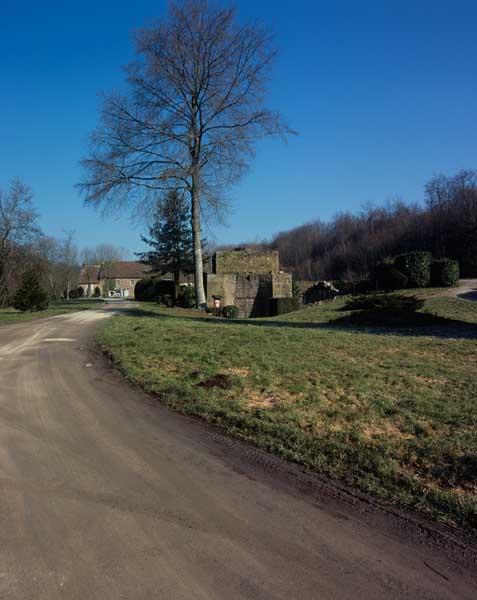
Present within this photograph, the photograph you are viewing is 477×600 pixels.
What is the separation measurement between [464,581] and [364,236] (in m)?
58.5

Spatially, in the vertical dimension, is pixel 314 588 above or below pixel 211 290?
below

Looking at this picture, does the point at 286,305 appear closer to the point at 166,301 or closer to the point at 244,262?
Result: the point at 244,262

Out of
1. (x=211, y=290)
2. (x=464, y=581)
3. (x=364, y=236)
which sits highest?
(x=364, y=236)

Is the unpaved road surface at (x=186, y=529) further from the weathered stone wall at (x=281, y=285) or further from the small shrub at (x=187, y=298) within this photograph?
the weathered stone wall at (x=281, y=285)

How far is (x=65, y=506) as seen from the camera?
306 centimetres

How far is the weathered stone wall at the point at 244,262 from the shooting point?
28578 mm

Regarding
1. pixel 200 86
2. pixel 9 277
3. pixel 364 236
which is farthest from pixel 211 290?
pixel 364 236

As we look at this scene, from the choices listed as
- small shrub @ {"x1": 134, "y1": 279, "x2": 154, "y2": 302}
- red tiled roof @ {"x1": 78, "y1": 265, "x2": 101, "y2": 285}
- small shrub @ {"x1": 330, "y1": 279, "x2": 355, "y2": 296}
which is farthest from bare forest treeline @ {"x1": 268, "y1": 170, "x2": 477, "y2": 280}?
red tiled roof @ {"x1": 78, "y1": 265, "x2": 101, "y2": 285}

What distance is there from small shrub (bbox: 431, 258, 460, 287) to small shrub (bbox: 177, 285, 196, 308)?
13634mm

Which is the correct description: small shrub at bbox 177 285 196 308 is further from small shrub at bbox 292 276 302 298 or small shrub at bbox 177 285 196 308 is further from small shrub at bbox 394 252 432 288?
small shrub at bbox 394 252 432 288

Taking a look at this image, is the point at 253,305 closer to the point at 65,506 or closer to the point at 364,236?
the point at 65,506

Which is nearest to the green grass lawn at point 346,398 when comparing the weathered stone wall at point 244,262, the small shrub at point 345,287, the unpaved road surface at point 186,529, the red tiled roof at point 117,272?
the unpaved road surface at point 186,529

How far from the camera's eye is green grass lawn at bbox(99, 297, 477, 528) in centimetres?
355

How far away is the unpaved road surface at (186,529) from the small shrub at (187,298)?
2160 centimetres
